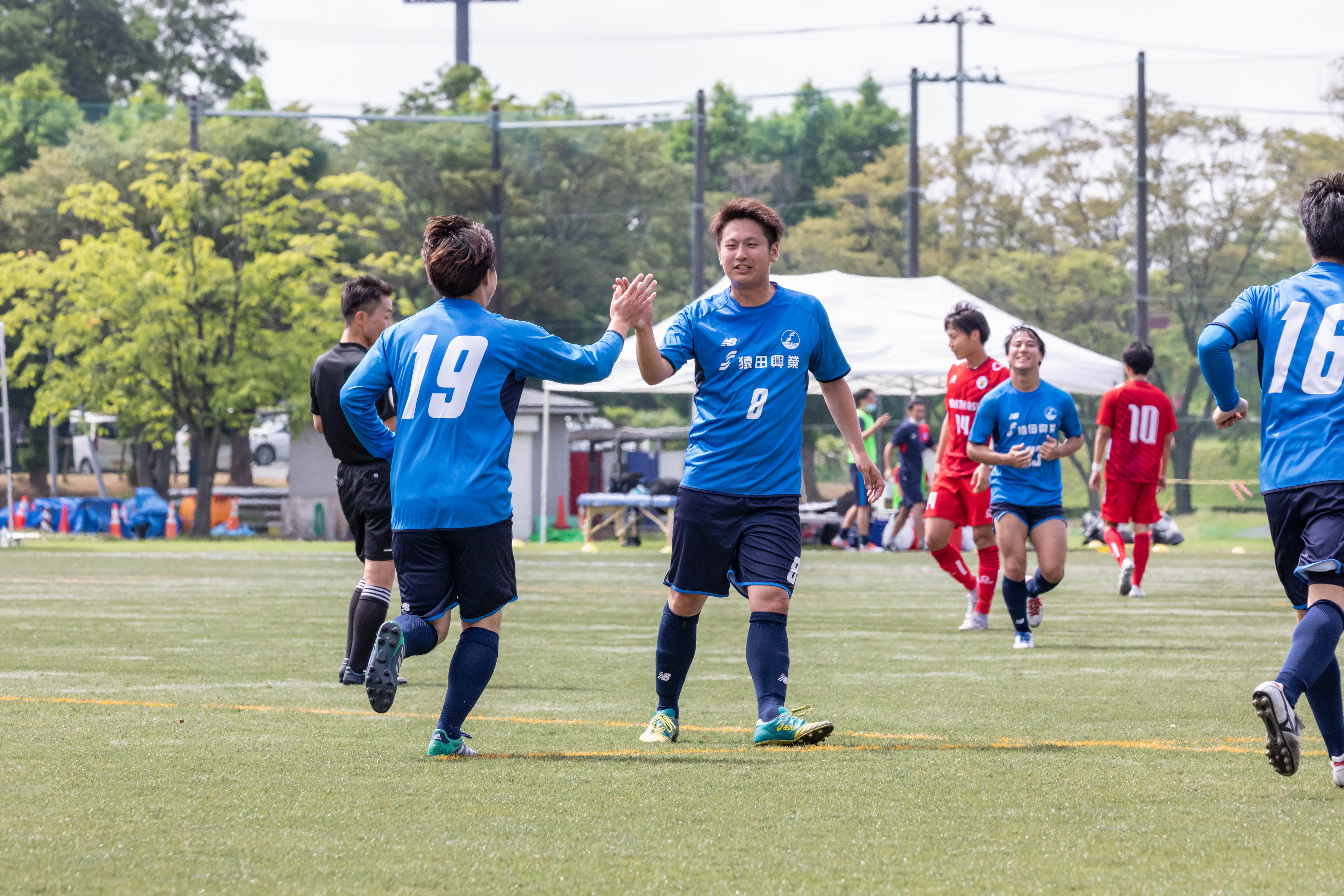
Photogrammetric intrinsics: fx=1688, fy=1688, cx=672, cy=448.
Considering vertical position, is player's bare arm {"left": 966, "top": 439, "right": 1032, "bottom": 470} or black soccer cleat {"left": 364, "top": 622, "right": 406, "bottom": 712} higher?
player's bare arm {"left": 966, "top": 439, "right": 1032, "bottom": 470}

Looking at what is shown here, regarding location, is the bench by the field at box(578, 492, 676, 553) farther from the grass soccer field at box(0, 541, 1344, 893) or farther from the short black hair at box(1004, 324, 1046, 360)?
the grass soccer field at box(0, 541, 1344, 893)

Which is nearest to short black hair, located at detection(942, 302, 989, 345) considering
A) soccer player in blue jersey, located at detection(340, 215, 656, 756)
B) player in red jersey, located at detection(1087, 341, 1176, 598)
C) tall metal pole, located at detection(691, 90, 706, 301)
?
player in red jersey, located at detection(1087, 341, 1176, 598)

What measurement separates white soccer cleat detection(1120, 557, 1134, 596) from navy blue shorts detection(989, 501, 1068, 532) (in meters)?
4.80

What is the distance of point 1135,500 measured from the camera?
1452 centimetres

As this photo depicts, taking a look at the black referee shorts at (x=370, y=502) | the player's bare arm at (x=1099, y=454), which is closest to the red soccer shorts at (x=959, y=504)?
the player's bare arm at (x=1099, y=454)

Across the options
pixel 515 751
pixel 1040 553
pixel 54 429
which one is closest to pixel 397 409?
pixel 515 751

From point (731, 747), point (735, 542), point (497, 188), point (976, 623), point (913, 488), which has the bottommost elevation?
point (976, 623)

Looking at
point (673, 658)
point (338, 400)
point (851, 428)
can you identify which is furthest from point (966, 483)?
point (673, 658)

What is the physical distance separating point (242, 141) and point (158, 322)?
1152cm

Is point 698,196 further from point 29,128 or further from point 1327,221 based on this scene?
point 1327,221

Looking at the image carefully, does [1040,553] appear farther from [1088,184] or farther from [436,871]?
[1088,184]

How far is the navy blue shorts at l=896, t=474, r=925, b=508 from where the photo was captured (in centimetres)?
2250

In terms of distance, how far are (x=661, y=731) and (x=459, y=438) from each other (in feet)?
4.45

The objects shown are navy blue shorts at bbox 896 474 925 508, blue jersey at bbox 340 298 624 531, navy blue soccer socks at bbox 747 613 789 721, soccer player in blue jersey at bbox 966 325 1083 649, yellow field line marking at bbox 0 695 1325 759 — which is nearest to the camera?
blue jersey at bbox 340 298 624 531
